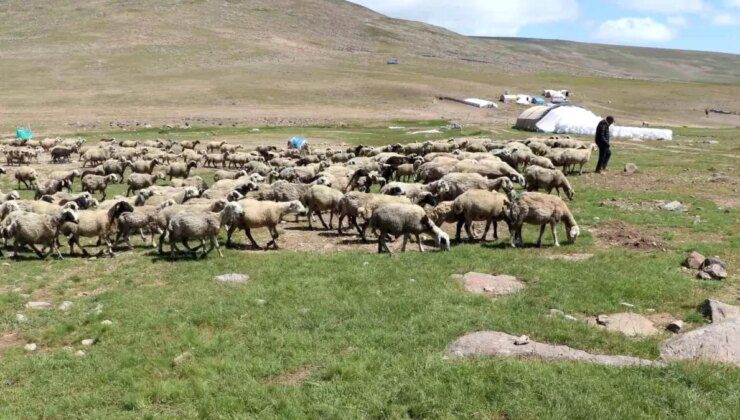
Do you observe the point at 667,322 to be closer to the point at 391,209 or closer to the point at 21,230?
the point at 391,209

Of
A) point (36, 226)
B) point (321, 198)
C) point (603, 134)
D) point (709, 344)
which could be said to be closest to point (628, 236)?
point (709, 344)

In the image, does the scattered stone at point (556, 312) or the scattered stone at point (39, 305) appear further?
the scattered stone at point (39, 305)

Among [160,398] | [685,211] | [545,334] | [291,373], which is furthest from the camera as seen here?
[685,211]

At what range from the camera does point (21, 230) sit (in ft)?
53.3

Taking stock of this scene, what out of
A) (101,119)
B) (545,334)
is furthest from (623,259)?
(101,119)

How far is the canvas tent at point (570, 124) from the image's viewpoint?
53750 millimetres

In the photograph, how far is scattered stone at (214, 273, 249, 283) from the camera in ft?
45.5

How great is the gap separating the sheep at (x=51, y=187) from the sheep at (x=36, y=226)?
9.02m

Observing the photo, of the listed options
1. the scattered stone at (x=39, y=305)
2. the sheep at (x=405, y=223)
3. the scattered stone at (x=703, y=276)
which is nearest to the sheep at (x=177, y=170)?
the sheep at (x=405, y=223)

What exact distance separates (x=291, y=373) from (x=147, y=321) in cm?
366

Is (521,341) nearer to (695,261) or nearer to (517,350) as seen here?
(517,350)

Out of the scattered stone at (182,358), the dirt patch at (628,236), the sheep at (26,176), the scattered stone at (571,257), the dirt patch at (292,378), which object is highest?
the dirt patch at (628,236)

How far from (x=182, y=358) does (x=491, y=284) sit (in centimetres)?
693

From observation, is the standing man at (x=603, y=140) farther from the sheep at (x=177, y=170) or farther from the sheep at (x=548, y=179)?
the sheep at (x=177, y=170)
